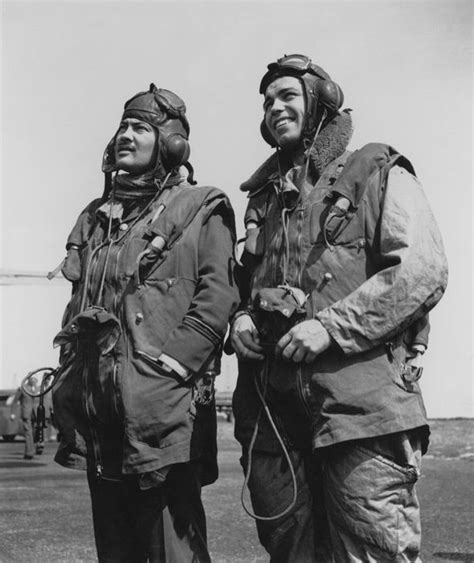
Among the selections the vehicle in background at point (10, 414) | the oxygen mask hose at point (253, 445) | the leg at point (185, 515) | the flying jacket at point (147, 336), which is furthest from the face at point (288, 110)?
the vehicle in background at point (10, 414)

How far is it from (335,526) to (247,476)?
487mm

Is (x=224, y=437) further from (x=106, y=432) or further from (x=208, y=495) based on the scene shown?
(x=106, y=432)

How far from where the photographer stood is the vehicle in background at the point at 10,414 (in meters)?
22.8

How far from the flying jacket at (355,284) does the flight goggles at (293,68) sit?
44 cm

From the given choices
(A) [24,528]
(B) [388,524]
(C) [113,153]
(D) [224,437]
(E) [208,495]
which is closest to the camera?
(B) [388,524]

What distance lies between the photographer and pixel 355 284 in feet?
11.7

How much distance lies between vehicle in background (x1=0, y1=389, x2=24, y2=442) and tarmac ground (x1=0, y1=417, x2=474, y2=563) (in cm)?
662

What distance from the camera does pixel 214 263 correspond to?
3994 mm

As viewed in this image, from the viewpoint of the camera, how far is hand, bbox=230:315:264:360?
367 centimetres

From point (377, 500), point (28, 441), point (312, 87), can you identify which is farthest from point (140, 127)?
point (28, 441)

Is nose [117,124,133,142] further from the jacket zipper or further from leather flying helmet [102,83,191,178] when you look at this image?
the jacket zipper

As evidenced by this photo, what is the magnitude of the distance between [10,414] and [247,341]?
20.6m

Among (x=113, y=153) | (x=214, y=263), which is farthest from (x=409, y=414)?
(x=113, y=153)

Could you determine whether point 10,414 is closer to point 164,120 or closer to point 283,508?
point 164,120
